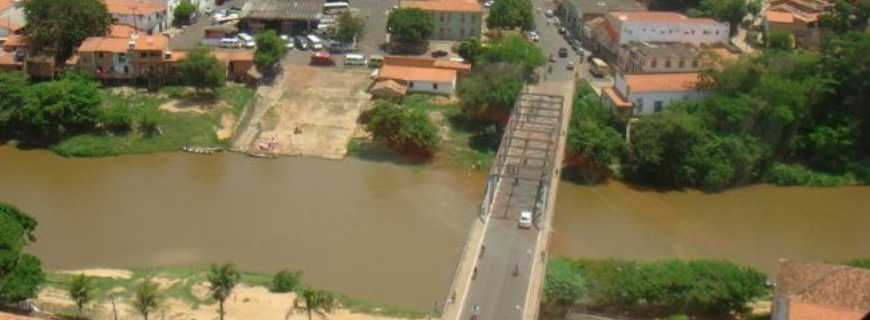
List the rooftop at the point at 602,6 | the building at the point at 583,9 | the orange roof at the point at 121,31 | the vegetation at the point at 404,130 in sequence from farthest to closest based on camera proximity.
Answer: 1. the rooftop at the point at 602,6
2. the building at the point at 583,9
3. the orange roof at the point at 121,31
4. the vegetation at the point at 404,130

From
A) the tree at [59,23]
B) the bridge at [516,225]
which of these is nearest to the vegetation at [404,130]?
the bridge at [516,225]

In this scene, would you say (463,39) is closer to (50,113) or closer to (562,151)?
(562,151)

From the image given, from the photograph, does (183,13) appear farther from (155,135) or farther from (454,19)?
(454,19)

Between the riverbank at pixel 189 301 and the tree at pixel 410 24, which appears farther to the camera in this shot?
the tree at pixel 410 24

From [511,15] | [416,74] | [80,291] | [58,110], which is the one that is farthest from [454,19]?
[80,291]

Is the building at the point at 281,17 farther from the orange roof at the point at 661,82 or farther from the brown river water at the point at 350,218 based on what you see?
the orange roof at the point at 661,82

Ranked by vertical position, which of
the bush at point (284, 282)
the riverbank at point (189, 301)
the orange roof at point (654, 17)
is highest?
the orange roof at point (654, 17)

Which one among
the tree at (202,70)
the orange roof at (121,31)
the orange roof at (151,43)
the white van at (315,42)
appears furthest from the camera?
the white van at (315,42)

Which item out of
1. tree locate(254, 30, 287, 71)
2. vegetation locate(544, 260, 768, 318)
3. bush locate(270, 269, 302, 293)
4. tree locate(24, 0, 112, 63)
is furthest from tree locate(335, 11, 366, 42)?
vegetation locate(544, 260, 768, 318)
